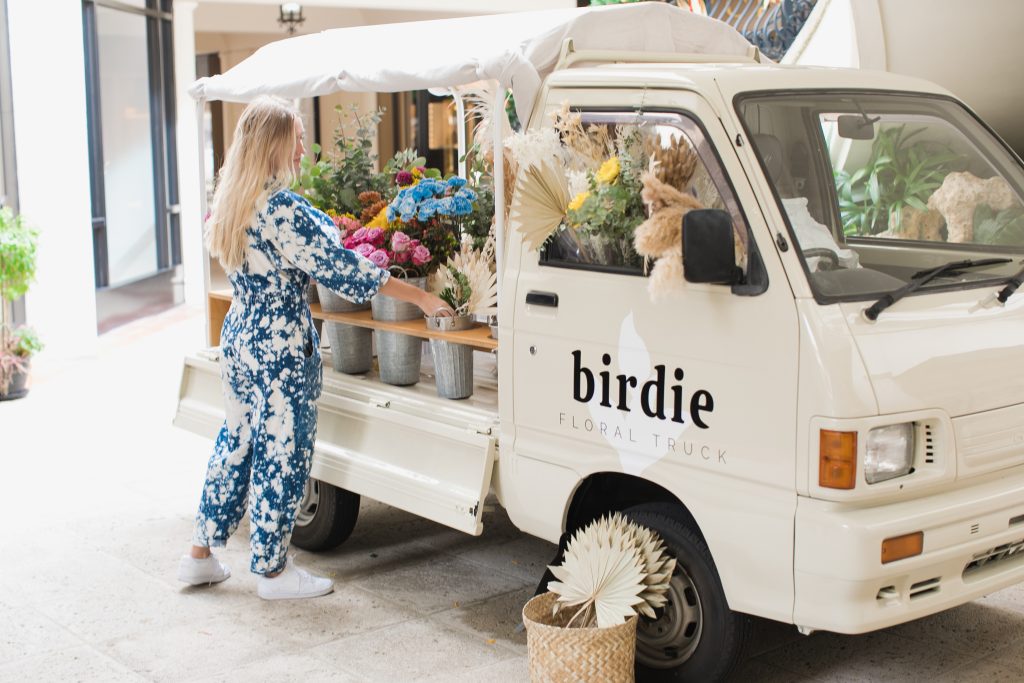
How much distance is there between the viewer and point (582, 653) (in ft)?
11.9

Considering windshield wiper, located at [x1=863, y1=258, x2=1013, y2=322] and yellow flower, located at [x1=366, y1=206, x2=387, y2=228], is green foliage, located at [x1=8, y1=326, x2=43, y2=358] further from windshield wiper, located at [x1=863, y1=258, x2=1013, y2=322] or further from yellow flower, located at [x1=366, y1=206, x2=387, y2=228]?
windshield wiper, located at [x1=863, y1=258, x2=1013, y2=322]

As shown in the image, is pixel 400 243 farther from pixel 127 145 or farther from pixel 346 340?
pixel 127 145

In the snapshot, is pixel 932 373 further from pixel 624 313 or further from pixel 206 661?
pixel 206 661

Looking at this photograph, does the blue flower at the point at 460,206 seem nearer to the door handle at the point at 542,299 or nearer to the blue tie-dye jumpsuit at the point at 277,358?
the blue tie-dye jumpsuit at the point at 277,358

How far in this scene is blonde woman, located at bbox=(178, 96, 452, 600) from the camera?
447 centimetres

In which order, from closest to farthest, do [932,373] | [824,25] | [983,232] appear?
[932,373] < [983,232] < [824,25]

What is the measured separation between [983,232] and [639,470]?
58.9 inches

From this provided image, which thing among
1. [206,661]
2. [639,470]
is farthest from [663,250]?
[206,661]

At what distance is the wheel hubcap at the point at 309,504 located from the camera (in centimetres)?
524

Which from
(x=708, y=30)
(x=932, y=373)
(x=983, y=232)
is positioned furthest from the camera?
(x=708, y=30)

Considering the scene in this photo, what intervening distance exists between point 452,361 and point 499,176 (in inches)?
32.8

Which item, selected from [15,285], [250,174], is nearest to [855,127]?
[250,174]

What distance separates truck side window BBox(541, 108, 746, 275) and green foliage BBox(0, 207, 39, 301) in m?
5.94

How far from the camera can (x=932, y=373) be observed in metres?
3.34
